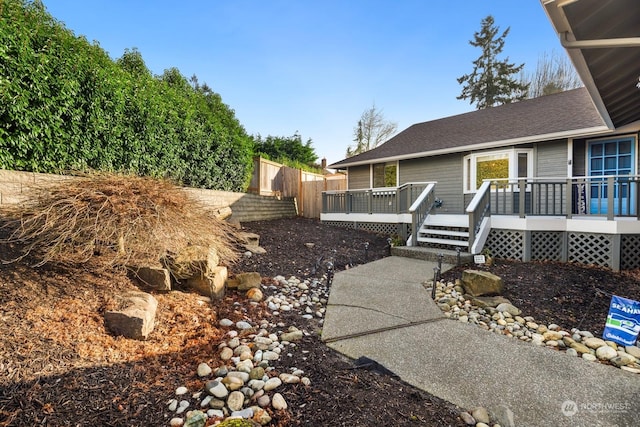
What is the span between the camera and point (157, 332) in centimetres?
272

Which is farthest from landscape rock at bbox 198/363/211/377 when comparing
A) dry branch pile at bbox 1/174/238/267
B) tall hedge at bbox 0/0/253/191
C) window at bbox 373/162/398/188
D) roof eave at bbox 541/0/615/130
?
window at bbox 373/162/398/188

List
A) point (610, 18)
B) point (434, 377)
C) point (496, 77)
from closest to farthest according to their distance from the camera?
point (434, 377) → point (610, 18) → point (496, 77)

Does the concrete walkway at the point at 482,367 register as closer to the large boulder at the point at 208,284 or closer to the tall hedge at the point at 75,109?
the large boulder at the point at 208,284

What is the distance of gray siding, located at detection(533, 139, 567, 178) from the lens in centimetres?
755

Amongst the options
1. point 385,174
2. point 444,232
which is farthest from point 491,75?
point 444,232

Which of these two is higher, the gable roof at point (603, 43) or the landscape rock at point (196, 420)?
the gable roof at point (603, 43)

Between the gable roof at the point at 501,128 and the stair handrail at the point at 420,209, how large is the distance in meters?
2.14

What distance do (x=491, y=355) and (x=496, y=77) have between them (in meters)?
25.3

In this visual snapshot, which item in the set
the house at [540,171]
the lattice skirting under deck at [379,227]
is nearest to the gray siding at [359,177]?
the house at [540,171]

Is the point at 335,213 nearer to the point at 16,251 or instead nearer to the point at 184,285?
the point at 184,285

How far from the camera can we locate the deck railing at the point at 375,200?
8.49 meters

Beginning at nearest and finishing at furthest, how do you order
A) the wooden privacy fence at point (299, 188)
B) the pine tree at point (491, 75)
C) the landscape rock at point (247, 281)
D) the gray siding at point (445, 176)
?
the landscape rock at point (247, 281)
the gray siding at point (445, 176)
the wooden privacy fence at point (299, 188)
the pine tree at point (491, 75)

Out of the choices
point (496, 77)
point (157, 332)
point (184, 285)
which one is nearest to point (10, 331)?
point (157, 332)

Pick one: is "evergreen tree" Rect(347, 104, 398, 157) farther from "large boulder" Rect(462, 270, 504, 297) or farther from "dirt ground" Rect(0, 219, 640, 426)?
"dirt ground" Rect(0, 219, 640, 426)
